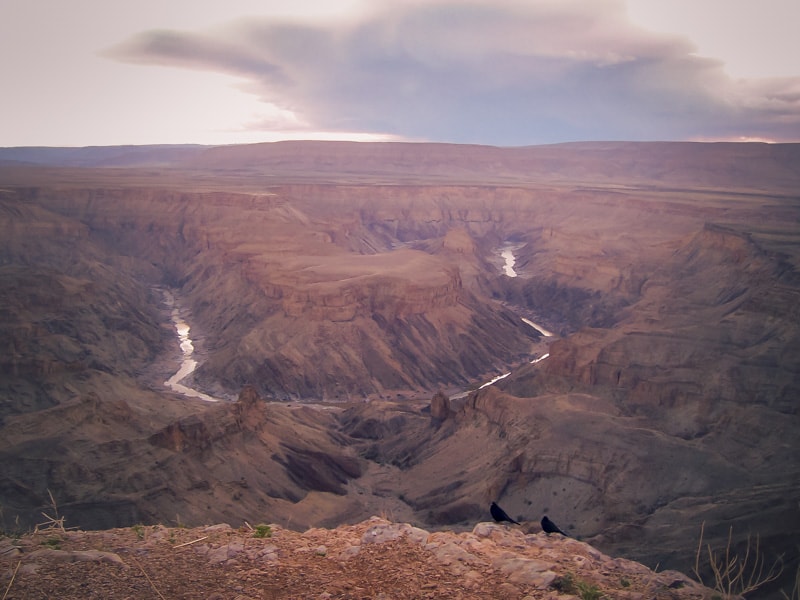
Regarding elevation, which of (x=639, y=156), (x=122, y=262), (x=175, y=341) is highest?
(x=639, y=156)

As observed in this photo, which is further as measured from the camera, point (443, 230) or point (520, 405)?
point (443, 230)

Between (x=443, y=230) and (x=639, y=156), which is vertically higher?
(x=639, y=156)

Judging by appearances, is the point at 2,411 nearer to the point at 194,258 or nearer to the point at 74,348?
the point at 74,348

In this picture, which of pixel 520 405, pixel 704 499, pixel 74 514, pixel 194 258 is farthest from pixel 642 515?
pixel 194 258

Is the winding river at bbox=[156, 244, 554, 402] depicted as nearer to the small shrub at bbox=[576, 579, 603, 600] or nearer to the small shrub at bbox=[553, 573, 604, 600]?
the small shrub at bbox=[553, 573, 604, 600]

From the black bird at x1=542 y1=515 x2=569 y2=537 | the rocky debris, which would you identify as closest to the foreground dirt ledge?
the black bird at x1=542 y1=515 x2=569 y2=537

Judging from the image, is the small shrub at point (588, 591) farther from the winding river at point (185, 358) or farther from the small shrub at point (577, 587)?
the winding river at point (185, 358)

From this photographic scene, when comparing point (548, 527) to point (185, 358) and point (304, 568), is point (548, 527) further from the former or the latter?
point (185, 358)

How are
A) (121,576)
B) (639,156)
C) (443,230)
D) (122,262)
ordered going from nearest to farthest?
(121,576) < (122,262) < (443,230) < (639,156)
